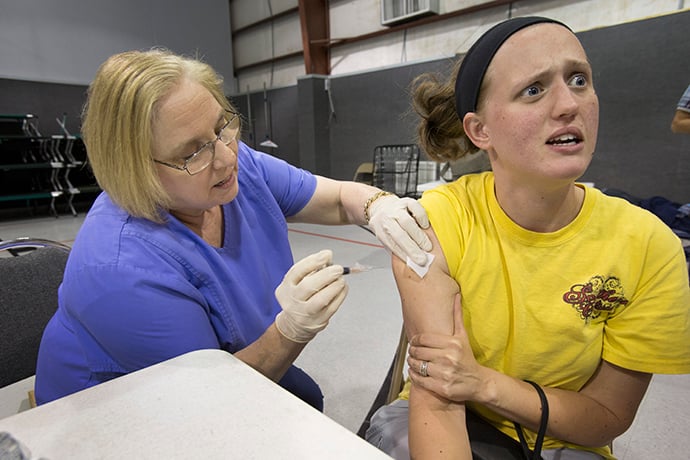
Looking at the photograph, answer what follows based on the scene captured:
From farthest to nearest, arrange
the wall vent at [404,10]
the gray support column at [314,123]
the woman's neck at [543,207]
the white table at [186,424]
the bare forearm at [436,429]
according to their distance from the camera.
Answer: the gray support column at [314,123] → the wall vent at [404,10] → the woman's neck at [543,207] → the bare forearm at [436,429] → the white table at [186,424]

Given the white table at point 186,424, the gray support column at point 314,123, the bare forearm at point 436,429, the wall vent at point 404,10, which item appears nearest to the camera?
the white table at point 186,424

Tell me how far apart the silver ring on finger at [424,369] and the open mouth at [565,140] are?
19.3 inches

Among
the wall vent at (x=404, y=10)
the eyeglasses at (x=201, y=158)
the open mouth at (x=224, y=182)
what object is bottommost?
the open mouth at (x=224, y=182)

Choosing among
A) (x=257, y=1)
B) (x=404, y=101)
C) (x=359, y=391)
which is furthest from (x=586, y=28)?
(x=257, y=1)

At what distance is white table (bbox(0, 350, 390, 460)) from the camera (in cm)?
46

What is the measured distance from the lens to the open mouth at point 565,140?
0.75 m

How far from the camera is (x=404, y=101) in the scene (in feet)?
19.5

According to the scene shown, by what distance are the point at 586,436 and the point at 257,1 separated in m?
9.28

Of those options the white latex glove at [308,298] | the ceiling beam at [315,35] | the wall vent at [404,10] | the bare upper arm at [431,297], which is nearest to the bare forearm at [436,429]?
the bare upper arm at [431,297]

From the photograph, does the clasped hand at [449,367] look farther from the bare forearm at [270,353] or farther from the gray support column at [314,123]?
the gray support column at [314,123]

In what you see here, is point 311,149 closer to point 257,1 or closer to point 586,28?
point 257,1

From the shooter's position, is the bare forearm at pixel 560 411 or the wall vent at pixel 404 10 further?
the wall vent at pixel 404 10

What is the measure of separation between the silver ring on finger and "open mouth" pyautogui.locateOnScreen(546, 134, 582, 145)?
49cm

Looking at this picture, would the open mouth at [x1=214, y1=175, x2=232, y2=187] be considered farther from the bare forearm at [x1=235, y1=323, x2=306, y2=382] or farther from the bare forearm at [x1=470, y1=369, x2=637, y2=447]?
the bare forearm at [x1=470, y1=369, x2=637, y2=447]
